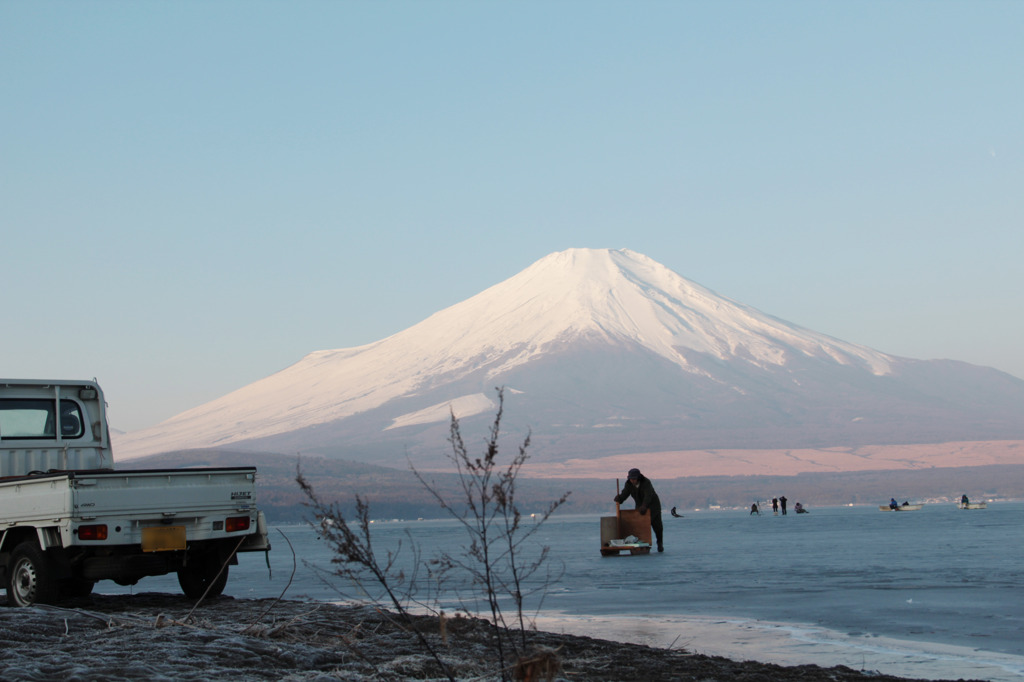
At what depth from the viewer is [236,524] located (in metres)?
11.5

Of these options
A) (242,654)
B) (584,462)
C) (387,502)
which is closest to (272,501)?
(387,502)

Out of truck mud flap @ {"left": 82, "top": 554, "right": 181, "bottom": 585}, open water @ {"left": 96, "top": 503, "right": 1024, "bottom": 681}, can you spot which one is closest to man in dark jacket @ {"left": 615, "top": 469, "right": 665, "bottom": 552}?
open water @ {"left": 96, "top": 503, "right": 1024, "bottom": 681}

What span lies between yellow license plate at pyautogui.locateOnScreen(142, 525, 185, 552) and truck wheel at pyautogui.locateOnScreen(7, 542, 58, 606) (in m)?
0.83

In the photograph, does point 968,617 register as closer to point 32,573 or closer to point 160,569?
point 160,569

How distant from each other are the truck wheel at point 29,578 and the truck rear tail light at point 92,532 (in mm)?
Result: 501

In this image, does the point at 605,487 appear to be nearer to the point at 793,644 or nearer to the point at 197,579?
the point at 197,579

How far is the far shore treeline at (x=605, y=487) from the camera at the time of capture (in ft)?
529

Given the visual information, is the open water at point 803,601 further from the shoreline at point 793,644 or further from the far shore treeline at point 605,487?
the far shore treeline at point 605,487

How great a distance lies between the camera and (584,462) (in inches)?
7707

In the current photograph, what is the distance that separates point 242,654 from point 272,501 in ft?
537

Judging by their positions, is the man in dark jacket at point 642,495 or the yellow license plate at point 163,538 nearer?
the yellow license plate at point 163,538

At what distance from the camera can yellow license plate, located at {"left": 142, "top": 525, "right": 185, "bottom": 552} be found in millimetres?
10695

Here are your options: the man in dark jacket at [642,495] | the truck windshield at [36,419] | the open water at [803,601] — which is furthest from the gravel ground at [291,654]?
the man in dark jacket at [642,495]

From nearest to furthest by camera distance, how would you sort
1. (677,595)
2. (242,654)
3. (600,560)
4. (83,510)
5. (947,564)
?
(242,654), (83,510), (677,595), (947,564), (600,560)
